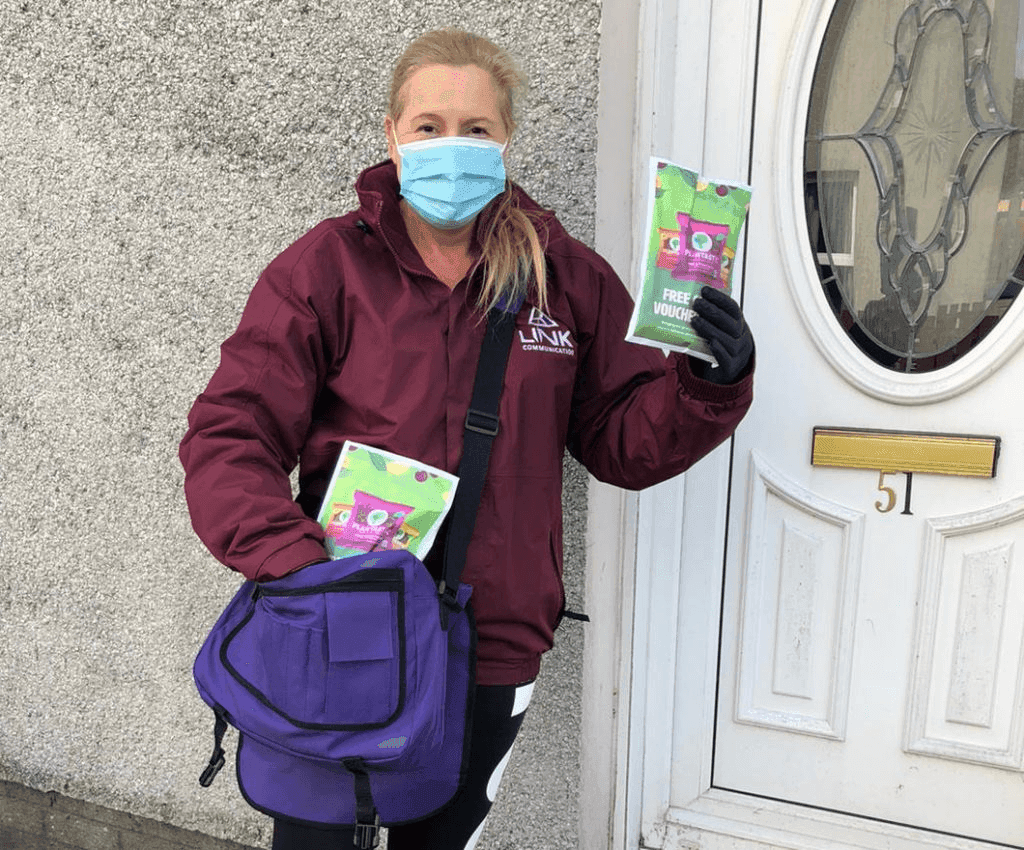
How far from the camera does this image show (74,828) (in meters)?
2.97

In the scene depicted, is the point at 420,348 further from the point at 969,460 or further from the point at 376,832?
the point at 969,460

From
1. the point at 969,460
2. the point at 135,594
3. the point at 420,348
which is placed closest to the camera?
the point at 420,348

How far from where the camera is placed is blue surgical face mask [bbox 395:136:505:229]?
150 centimetres

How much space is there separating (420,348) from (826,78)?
46.6 inches

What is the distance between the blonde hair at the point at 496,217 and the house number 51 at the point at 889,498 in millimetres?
936

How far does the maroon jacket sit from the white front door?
0.63 m

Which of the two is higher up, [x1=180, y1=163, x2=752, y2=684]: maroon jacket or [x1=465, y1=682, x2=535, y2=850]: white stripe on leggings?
[x1=180, y1=163, x2=752, y2=684]: maroon jacket

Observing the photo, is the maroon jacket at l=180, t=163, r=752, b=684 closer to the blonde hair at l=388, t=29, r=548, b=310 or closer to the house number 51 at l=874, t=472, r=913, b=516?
the blonde hair at l=388, t=29, r=548, b=310

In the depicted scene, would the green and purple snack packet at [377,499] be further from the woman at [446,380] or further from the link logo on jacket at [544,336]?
the link logo on jacket at [544,336]

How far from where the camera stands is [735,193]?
4.68ft

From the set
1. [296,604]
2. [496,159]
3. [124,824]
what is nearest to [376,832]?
[296,604]

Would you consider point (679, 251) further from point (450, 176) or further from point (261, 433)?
point (261, 433)

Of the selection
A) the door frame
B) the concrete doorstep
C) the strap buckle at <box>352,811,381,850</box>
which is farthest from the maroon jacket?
the concrete doorstep

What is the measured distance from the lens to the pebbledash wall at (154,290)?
226 cm
